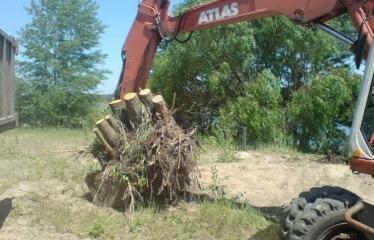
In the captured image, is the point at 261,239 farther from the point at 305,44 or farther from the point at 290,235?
the point at 305,44

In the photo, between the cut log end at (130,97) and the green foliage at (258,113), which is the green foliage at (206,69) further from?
the cut log end at (130,97)

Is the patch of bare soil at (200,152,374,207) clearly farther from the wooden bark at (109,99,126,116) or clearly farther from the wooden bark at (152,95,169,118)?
the wooden bark at (109,99,126,116)

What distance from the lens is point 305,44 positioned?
1922 centimetres

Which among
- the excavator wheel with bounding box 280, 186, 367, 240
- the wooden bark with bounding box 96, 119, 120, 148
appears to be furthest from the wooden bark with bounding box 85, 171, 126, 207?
the excavator wheel with bounding box 280, 186, 367, 240

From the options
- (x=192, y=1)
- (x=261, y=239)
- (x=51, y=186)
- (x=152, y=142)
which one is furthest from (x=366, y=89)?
(x=192, y=1)

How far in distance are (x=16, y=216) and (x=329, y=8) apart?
4.67 m

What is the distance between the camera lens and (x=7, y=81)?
721 centimetres

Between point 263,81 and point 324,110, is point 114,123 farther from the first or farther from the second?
point 324,110

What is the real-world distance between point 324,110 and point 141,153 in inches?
461

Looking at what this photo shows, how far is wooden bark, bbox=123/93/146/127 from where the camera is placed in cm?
761

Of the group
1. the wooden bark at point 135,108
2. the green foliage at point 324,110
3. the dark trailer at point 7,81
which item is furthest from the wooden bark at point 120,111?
the green foliage at point 324,110

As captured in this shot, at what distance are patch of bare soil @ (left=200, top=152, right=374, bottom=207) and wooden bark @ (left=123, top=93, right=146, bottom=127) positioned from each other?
221 centimetres

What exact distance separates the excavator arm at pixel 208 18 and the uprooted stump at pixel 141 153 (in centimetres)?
66

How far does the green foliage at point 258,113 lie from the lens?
57.5 ft
